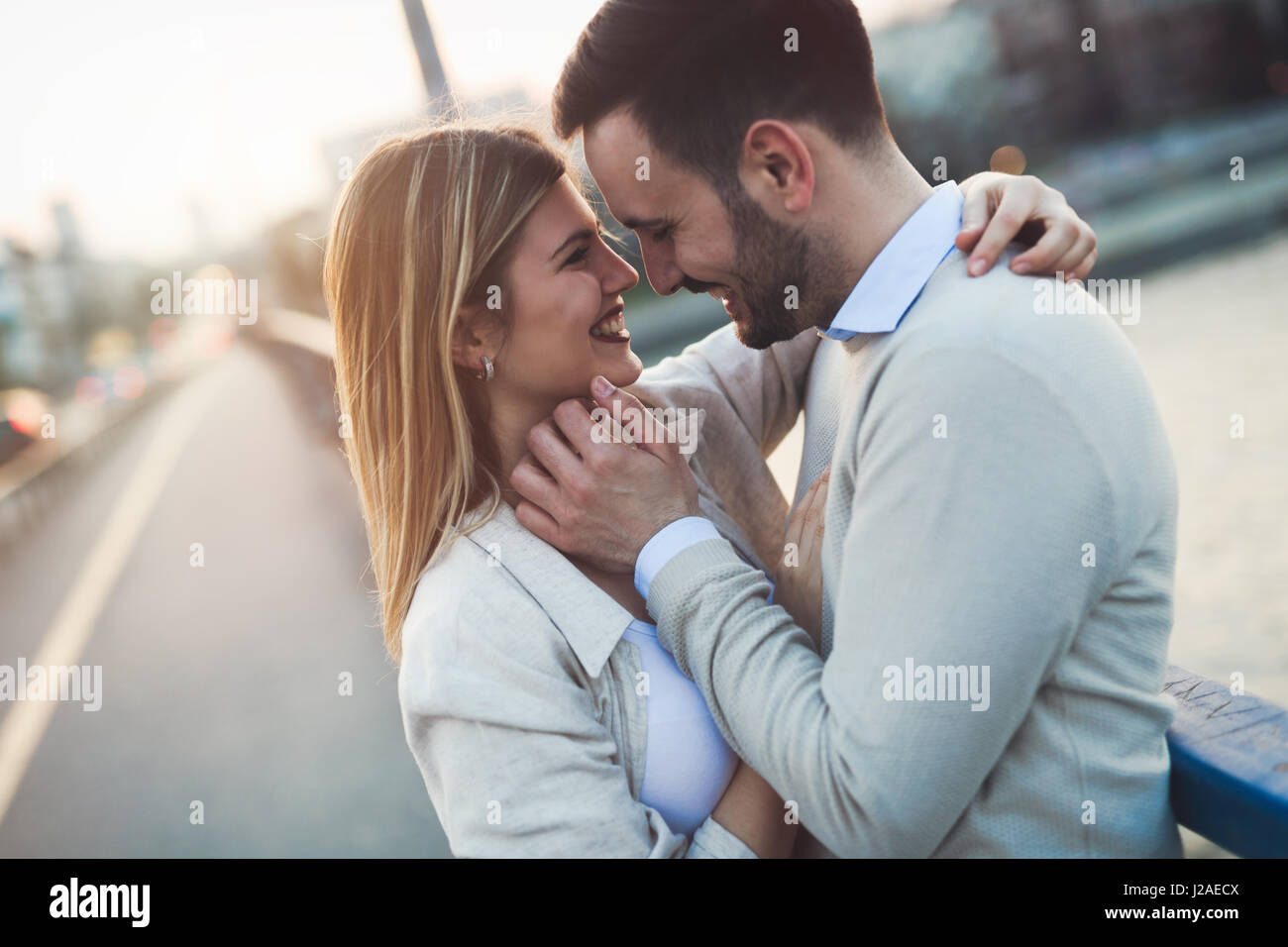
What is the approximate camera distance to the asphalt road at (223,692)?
4484 mm

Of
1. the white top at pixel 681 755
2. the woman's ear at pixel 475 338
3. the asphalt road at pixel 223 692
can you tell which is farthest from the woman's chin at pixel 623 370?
the asphalt road at pixel 223 692

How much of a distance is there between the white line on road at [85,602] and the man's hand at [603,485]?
452 centimetres

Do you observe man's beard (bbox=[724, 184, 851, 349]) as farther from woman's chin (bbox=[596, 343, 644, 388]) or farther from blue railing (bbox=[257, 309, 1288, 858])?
blue railing (bbox=[257, 309, 1288, 858])

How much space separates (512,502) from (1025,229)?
1.21 metres

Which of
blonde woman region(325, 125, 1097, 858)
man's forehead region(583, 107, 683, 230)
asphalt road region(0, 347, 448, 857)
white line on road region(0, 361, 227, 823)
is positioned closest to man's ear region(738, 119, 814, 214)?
man's forehead region(583, 107, 683, 230)

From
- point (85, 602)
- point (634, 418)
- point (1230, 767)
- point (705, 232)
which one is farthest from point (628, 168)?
point (85, 602)

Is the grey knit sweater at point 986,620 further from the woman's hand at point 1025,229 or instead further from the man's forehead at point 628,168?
the man's forehead at point 628,168

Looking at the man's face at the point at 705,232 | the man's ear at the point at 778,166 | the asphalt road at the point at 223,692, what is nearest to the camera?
the man's ear at the point at 778,166

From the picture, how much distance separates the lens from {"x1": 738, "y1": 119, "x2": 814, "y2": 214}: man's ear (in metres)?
1.88

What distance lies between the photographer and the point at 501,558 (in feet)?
6.66

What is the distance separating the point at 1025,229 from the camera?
1.90 meters

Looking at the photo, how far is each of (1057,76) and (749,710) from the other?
3595 centimetres

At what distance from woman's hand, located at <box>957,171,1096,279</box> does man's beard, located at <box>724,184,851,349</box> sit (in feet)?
0.87

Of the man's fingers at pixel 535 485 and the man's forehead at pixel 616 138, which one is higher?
the man's forehead at pixel 616 138
